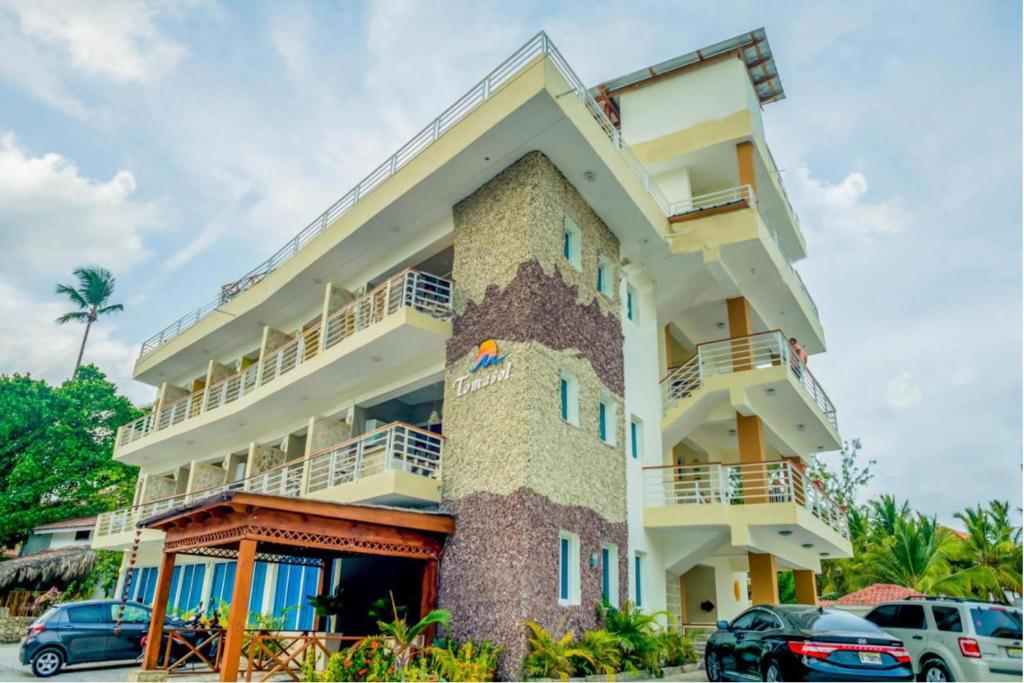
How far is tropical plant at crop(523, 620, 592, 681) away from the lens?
1148cm

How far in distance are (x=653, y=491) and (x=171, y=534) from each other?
10.0 metres

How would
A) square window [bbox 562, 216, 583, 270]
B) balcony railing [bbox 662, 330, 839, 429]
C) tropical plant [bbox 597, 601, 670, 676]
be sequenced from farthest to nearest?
balcony railing [bbox 662, 330, 839, 429] < square window [bbox 562, 216, 583, 270] < tropical plant [bbox 597, 601, 670, 676]

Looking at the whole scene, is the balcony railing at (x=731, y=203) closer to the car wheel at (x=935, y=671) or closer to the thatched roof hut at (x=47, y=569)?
the car wheel at (x=935, y=671)

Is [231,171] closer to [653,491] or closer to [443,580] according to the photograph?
[443,580]

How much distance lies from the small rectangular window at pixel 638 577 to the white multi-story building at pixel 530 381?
5 centimetres

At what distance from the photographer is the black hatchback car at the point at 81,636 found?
14578mm

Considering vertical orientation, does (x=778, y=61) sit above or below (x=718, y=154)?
above

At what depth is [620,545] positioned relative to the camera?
14.9 m

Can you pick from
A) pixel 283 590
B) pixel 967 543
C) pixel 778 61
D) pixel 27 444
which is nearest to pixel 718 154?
pixel 778 61

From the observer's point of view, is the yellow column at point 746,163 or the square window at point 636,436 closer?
the square window at point 636,436

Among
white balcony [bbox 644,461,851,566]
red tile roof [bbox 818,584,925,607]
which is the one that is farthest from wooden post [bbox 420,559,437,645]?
red tile roof [bbox 818,584,925,607]

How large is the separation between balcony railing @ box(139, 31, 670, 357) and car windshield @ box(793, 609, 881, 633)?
31.4 feet

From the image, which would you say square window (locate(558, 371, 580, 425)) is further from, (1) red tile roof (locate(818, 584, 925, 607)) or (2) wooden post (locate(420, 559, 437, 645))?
(1) red tile roof (locate(818, 584, 925, 607))

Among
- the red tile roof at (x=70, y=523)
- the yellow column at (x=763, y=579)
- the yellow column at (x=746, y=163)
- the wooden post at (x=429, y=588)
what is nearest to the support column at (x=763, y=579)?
the yellow column at (x=763, y=579)
